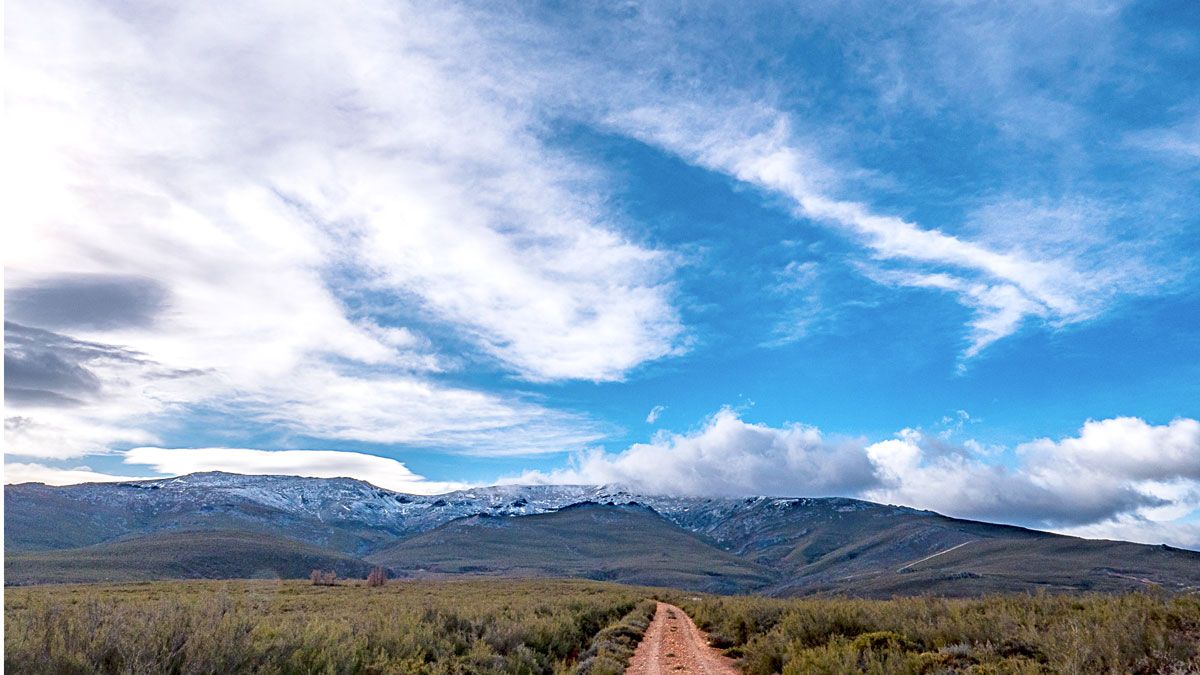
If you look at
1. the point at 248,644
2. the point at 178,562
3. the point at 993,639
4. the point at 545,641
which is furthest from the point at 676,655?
the point at 178,562

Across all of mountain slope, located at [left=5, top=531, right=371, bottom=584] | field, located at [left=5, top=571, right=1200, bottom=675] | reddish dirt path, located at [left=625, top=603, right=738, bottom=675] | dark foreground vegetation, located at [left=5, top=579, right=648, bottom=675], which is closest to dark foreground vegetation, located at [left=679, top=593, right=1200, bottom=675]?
field, located at [left=5, top=571, right=1200, bottom=675]

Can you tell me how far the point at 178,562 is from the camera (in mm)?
118250

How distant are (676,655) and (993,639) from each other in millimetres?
9572


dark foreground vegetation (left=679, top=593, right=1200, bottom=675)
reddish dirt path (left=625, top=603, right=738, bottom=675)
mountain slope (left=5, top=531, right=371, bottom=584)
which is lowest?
mountain slope (left=5, top=531, right=371, bottom=584)

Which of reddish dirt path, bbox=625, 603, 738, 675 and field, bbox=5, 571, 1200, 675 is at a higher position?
field, bbox=5, 571, 1200, 675

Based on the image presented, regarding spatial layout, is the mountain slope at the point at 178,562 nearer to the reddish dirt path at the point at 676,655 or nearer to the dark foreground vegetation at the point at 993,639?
the reddish dirt path at the point at 676,655

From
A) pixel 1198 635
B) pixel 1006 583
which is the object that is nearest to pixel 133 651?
pixel 1198 635

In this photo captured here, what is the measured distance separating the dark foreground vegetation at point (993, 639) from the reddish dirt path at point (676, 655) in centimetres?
88

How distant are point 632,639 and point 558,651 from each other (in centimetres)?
520

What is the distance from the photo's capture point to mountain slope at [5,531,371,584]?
94.9 metres

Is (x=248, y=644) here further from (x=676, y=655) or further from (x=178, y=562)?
(x=178, y=562)

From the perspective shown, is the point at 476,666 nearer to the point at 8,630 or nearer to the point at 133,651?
the point at 133,651

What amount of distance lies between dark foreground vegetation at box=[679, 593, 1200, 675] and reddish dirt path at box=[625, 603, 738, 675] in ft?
2.87

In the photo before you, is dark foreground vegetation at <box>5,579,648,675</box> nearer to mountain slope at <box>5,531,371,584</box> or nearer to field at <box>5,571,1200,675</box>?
field at <box>5,571,1200,675</box>
